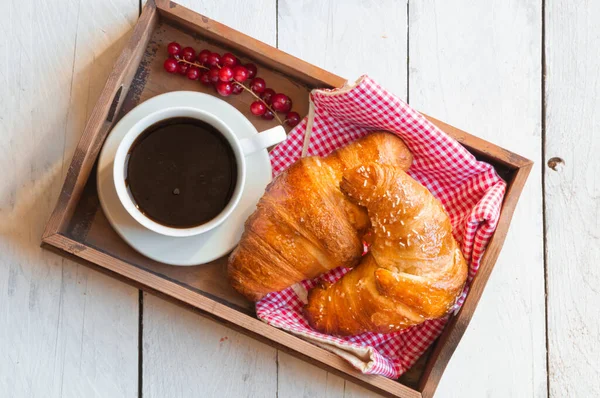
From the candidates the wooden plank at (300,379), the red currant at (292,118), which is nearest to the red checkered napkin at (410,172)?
the red currant at (292,118)

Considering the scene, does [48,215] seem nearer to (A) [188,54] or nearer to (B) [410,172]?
(A) [188,54]

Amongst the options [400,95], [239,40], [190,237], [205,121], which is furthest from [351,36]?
[190,237]

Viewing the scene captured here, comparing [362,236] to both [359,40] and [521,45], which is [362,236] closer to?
[359,40]

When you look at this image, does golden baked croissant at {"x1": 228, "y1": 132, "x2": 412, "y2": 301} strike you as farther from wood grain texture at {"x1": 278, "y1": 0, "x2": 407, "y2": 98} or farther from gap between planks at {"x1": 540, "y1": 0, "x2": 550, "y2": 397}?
gap between planks at {"x1": 540, "y1": 0, "x2": 550, "y2": 397}

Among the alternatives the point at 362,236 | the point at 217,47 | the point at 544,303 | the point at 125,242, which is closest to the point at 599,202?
the point at 544,303

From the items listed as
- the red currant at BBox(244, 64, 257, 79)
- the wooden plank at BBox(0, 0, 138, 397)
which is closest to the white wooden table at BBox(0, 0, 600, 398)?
the wooden plank at BBox(0, 0, 138, 397)
